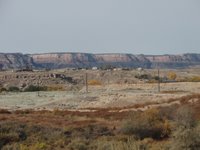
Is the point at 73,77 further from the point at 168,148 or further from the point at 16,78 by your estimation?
the point at 168,148

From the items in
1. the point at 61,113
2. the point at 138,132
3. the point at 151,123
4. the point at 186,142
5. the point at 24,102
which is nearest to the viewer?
the point at 186,142

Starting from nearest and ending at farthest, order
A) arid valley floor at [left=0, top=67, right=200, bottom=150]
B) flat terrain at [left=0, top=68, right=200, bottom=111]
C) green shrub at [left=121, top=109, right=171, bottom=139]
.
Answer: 1. arid valley floor at [left=0, top=67, right=200, bottom=150]
2. green shrub at [left=121, top=109, right=171, bottom=139]
3. flat terrain at [left=0, top=68, right=200, bottom=111]

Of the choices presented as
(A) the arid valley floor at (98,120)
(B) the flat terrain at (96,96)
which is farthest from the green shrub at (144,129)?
(B) the flat terrain at (96,96)

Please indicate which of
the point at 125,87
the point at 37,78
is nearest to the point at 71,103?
the point at 125,87

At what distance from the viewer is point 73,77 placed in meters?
118

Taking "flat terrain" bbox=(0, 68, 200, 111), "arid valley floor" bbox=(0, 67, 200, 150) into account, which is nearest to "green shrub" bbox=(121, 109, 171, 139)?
"arid valley floor" bbox=(0, 67, 200, 150)

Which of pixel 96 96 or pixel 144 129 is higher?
pixel 144 129

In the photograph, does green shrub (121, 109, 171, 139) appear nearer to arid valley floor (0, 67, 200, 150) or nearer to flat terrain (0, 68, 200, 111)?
arid valley floor (0, 67, 200, 150)

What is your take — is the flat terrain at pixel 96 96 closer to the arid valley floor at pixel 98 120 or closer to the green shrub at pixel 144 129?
the arid valley floor at pixel 98 120

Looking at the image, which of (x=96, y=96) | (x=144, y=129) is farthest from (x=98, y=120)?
(x=96, y=96)

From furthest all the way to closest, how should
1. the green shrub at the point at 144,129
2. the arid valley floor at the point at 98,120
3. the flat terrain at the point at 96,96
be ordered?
the flat terrain at the point at 96,96 < the green shrub at the point at 144,129 < the arid valley floor at the point at 98,120

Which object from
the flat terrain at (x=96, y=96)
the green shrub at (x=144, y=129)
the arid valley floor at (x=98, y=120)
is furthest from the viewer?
the flat terrain at (x=96, y=96)

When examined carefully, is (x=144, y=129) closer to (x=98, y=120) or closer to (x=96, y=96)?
(x=98, y=120)

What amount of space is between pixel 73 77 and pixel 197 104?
8337 cm
